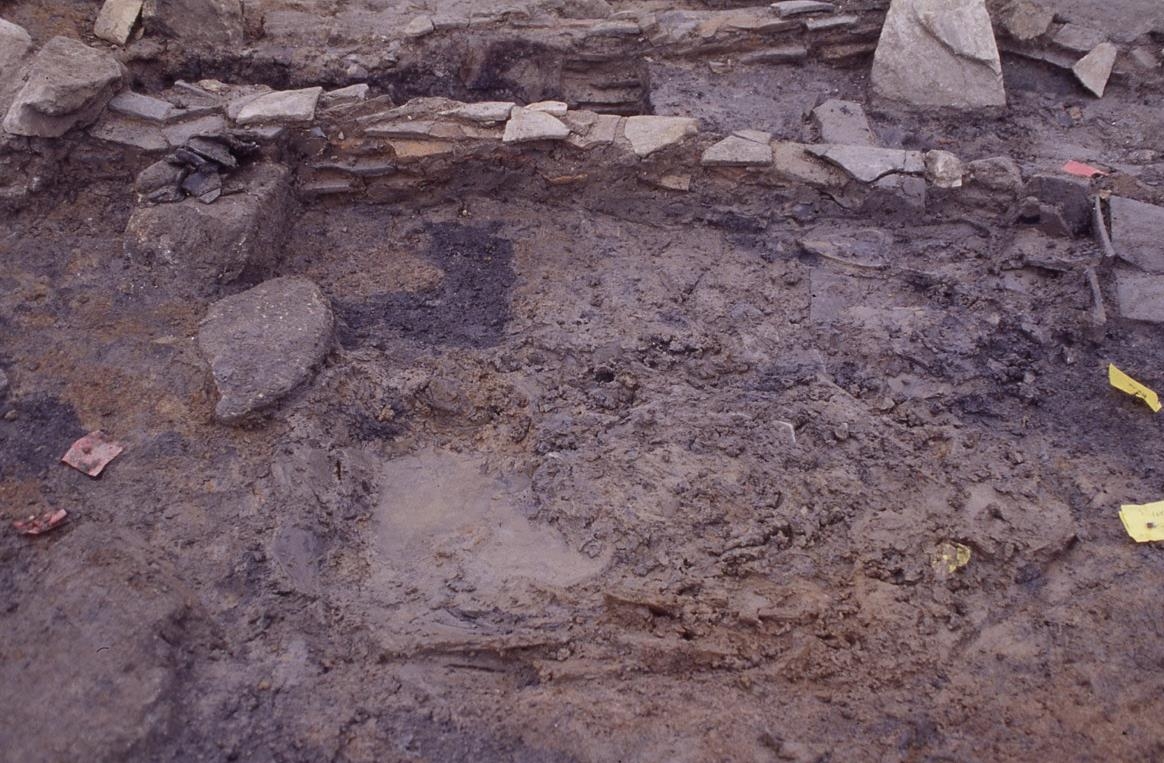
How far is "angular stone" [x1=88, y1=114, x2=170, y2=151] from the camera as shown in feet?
12.5

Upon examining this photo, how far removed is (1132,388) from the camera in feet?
10.1

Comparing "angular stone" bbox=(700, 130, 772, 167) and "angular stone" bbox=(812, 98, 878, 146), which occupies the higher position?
"angular stone" bbox=(700, 130, 772, 167)

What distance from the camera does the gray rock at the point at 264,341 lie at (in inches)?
118

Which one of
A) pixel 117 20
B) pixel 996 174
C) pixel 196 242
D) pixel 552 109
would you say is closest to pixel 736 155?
pixel 552 109

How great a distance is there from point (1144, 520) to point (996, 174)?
6.20 feet

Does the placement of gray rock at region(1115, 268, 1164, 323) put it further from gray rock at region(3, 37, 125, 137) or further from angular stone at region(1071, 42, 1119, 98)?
gray rock at region(3, 37, 125, 137)

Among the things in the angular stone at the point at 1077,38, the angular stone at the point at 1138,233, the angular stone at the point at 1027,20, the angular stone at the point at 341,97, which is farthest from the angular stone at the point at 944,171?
the angular stone at the point at 341,97

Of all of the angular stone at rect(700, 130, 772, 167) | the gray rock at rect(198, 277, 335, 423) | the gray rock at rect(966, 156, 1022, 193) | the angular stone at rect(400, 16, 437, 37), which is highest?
the angular stone at rect(400, 16, 437, 37)

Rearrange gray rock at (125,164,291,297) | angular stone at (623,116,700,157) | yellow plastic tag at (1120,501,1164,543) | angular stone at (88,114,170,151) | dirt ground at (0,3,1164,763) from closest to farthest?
dirt ground at (0,3,1164,763), yellow plastic tag at (1120,501,1164,543), gray rock at (125,164,291,297), angular stone at (88,114,170,151), angular stone at (623,116,700,157)

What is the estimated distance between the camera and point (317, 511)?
2.79 m

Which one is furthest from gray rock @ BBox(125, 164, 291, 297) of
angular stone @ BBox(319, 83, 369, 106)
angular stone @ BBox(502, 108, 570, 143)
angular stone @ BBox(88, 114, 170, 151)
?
angular stone @ BBox(502, 108, 570, 143)

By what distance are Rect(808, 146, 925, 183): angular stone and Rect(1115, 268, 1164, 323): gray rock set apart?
1011mm

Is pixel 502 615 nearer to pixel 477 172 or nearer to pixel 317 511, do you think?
pixel 317 511

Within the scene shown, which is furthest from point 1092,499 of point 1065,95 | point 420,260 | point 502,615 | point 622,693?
point 1065,95
